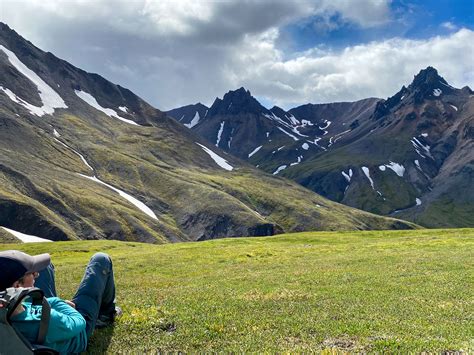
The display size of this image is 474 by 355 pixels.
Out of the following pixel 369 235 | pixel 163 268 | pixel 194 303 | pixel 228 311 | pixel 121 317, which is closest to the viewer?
pixel 121 317

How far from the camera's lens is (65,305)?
30.1 ft

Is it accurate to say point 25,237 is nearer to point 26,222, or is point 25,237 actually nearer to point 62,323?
point 26,222

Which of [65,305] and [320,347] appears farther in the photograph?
[320,347]

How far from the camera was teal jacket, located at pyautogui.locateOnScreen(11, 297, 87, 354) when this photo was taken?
7.94 m

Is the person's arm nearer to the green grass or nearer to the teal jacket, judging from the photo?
the teal jacket

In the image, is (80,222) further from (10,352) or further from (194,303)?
(10,352)

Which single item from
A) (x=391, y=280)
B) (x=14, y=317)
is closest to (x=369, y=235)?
(x=391, y=280)

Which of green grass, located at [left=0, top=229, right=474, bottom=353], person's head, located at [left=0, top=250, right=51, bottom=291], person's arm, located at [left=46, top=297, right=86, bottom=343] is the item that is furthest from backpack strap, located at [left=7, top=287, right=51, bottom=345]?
green grass, located at [left=0, top=229, right=474, bottom=353]

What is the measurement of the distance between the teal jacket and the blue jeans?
1691 mm

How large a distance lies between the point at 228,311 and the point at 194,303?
2.32m

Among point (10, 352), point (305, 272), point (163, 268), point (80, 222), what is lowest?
point (80, 222)

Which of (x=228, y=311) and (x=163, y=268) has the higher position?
(x=228, y=311)

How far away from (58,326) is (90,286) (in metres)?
2.91

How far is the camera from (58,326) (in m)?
8.44
